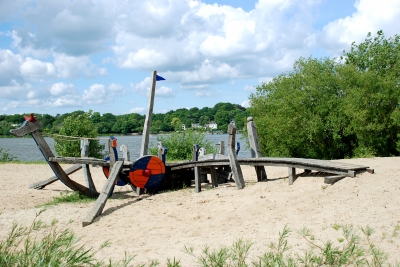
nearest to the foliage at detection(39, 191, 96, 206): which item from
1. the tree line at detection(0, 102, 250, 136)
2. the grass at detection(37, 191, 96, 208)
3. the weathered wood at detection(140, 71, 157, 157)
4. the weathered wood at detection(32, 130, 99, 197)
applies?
the grass at detection(37, 191, 96, 208)

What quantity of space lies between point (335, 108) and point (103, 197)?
14.7 m

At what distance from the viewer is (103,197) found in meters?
8.67

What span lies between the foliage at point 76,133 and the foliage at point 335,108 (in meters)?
9.28

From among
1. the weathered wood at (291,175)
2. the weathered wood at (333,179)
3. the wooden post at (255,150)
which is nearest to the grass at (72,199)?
the wooden post at (255,150)

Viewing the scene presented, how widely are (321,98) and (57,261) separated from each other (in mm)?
19488

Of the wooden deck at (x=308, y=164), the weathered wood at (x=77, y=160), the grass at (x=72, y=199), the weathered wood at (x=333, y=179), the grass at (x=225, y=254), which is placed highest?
the weathered wood at (x=77, y=160)

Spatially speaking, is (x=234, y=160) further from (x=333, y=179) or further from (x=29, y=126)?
(x=29, y=126)

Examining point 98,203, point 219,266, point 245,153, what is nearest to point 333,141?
point 245,153

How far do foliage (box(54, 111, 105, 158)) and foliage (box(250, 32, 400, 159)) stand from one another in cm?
928

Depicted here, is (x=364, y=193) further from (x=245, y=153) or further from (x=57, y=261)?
(x=245, y=153)

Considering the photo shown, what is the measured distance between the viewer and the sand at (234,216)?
5.34m

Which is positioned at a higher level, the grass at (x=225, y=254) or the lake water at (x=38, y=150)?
the lake water at (x=38, y=150)

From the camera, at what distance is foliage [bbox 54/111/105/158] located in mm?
23984

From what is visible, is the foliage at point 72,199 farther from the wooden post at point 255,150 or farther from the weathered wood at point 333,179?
the weathered wood at point 333,179
